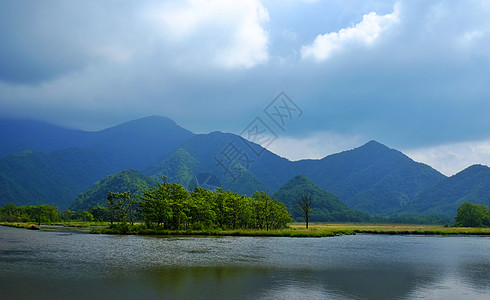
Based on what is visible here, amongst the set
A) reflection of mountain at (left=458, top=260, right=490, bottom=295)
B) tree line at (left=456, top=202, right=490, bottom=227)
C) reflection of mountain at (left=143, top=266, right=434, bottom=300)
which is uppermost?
tree line at (left=456, top=202, right=490, bottom=227)

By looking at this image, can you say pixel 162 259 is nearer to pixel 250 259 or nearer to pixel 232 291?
pixel 250 259

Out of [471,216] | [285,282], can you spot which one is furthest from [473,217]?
[285,282]

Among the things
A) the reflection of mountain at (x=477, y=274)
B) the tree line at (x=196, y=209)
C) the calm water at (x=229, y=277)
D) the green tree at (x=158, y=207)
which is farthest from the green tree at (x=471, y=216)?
the green tree at (x=158, y=207)

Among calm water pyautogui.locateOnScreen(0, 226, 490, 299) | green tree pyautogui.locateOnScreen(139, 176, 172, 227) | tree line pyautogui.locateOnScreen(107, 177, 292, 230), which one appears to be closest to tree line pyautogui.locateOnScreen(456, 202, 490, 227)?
tree line pyautogui.locateOnScreen(107, 177, 292, 230)

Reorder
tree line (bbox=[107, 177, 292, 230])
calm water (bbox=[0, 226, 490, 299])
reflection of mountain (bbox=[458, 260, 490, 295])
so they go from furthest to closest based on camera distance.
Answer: tree line (bbox=[107, 177, 292, 230]), reflection of mountain (bbox=[458, 260, 490, 295]), calm water (bbox=[0, 226, 490, 299])

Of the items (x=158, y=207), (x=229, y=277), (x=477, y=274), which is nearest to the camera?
(x=229, y=277)

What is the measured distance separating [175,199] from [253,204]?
833 inches

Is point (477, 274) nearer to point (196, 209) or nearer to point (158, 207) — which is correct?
point (196, 209)

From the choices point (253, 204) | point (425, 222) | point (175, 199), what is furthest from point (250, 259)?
point (425, 222)

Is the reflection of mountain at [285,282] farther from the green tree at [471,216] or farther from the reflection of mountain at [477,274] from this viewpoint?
the green tree at [471,216]

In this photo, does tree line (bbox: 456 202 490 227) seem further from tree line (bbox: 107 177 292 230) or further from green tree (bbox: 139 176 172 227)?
green tree (bbox: 139 176 172 227)

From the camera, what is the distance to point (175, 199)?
77688 millimetres

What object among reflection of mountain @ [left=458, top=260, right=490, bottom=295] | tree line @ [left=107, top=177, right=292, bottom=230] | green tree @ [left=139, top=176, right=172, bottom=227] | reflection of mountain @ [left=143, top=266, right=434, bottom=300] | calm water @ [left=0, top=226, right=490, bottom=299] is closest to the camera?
calm water @ [left=0, top=226, right=490, bottom=299]

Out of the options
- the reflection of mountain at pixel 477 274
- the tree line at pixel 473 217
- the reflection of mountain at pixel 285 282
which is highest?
the tree line at pixel 473 217
